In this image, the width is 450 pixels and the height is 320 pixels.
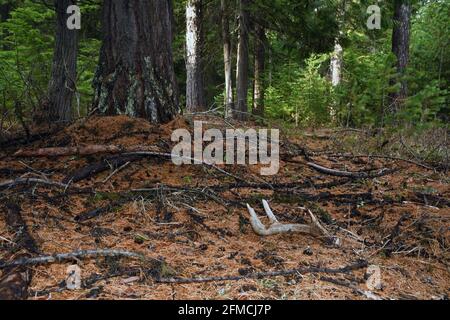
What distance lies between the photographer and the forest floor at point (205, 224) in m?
2.24

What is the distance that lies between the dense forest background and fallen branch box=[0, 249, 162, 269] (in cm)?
235

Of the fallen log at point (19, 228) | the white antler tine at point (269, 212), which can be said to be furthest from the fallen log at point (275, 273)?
the fallen log at point (19, 228)

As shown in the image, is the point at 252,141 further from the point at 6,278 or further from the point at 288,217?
the point at 6,278

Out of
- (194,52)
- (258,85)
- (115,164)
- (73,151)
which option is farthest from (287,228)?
(258,85)

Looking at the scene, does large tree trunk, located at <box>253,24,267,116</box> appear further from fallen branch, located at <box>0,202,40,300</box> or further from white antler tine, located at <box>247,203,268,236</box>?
fallen branch, located at <box>0,202,40,300</box>

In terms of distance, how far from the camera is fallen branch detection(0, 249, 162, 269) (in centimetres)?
220

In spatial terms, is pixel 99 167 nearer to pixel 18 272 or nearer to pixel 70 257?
pixel 70 257

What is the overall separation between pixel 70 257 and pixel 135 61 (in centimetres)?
266

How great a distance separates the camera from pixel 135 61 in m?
4.45

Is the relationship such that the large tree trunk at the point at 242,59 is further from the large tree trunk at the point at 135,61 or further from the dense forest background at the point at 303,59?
the large tree trunk at the point at 135,61

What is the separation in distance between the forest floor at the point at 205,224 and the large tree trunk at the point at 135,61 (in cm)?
25

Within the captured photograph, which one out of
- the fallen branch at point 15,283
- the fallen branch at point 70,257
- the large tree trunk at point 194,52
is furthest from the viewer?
the large tree trunk at point 194,52

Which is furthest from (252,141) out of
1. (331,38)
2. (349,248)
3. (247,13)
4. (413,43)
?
(413,43)

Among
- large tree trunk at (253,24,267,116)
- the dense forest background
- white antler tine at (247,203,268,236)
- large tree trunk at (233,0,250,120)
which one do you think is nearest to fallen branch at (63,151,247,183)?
white antler tine at (247,203,268,236)
